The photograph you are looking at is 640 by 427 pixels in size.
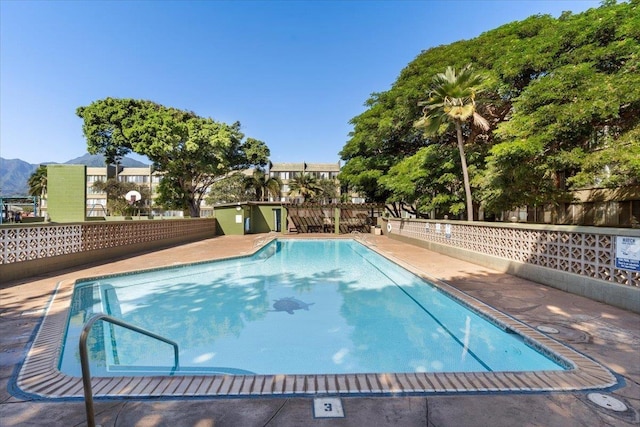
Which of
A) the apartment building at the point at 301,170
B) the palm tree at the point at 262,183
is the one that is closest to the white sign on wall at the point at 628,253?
the palm tree at the point at 262,183

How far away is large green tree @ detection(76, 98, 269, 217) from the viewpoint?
20.6 metres

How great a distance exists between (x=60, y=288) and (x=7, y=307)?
1.34 meters

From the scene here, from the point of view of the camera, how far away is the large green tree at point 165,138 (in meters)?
20.6

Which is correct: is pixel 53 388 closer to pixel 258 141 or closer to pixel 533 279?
pixel 533 279

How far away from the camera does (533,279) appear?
7.34 meters

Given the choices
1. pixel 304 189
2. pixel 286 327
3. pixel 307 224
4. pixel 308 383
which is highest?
pixel 304 189

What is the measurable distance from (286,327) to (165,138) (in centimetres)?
1904

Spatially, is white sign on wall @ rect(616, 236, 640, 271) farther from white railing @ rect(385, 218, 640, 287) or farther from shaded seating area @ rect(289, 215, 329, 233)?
shaded seating area @ rect(289, 215, 329, 233)

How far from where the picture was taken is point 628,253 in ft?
16.7

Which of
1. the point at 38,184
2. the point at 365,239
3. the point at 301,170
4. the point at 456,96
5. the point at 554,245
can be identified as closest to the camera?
the point at 554,245

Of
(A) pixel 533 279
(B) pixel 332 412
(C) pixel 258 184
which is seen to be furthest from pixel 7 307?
(C) pixel 258 184

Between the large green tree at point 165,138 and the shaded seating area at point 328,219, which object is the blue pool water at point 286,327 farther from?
the shaded seating area at point 328,219

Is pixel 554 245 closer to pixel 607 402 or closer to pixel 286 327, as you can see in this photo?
pixel 607 402

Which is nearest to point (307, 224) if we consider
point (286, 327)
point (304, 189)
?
point (304, 189)
